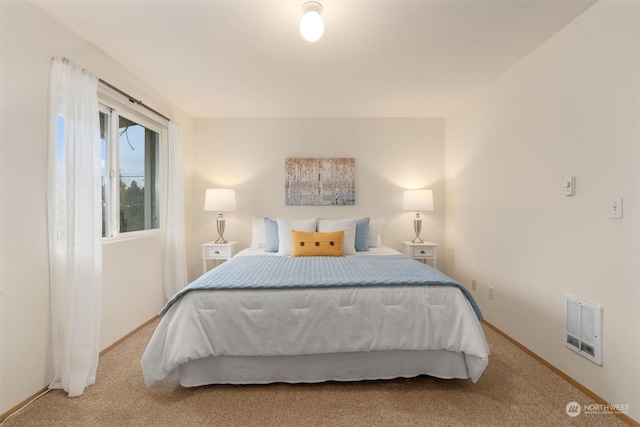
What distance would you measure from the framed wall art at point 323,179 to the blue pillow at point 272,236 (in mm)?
529

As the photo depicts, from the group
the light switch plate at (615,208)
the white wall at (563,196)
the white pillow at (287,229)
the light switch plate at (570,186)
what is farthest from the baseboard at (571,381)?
the white pillow at (287,229)

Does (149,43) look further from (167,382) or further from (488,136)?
(488,136)

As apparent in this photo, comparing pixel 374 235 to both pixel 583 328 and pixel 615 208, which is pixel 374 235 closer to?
pixel 583 328

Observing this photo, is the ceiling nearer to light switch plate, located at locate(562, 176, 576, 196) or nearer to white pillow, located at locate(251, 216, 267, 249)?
light switch plate, located at locate(562, 176, 576, 196)

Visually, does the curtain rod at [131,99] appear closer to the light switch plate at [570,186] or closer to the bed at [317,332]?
the bed at [317,332]

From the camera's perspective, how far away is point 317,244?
3018 millimetres

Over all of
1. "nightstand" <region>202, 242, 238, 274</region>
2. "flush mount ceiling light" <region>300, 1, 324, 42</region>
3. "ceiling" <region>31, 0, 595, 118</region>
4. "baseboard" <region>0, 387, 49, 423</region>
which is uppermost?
"ceiling" <region>31, 0, 595, 118</region>

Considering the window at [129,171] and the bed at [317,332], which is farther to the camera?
the window at [129,171]

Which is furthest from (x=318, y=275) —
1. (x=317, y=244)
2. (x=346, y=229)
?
(x=346, y=229)

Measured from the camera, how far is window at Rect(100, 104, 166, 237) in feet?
8.43

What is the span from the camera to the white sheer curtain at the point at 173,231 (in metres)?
3.24

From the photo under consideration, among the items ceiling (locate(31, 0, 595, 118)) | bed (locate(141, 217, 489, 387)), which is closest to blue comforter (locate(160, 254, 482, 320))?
bed (locate(141, 217, 489, 387))

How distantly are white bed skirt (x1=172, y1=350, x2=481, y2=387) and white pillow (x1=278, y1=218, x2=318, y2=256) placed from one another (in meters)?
1.38

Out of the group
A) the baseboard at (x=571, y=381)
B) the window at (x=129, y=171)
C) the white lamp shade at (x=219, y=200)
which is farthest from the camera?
the white lamp shade at (x=219, y=200)
